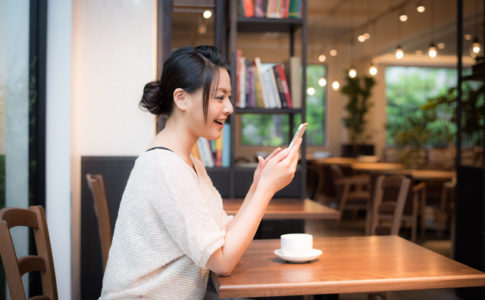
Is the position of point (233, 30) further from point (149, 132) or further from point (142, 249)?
point (142, 249)

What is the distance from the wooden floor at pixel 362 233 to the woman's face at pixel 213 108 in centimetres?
232

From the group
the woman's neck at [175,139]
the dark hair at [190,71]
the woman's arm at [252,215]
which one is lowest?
the woman's arm at [252,215]

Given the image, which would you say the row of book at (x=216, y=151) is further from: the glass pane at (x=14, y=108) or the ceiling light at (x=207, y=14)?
the glass pane at (x=14, y=108)

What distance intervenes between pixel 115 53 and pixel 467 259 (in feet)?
10.3

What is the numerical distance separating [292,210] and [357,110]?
9800 millimetres

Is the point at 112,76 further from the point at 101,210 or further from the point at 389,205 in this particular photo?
the point at 389,205

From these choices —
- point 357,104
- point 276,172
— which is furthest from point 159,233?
point 357,104

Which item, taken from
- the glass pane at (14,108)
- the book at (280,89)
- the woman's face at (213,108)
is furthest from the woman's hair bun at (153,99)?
the book at (280,89)

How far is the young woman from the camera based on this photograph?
143cm

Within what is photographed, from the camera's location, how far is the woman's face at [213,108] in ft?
5.16

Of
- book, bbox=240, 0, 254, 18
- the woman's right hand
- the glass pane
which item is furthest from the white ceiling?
the woman's right hand

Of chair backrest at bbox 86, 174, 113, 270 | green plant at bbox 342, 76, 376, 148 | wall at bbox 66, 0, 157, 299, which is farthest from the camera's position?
green plant at bbox 342, 76, 376, 148

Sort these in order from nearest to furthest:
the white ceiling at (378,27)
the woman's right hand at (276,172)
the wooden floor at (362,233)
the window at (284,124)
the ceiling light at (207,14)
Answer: the woman's right hand at (276,172) → the ceiling light at (207,14) → the wooden floor at (362,233) → the white ceiling at (378,27) → the window at (284,124)

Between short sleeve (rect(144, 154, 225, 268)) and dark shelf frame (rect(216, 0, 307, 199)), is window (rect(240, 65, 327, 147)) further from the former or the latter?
short sleeve (rect(144, 154, 225, 268))
